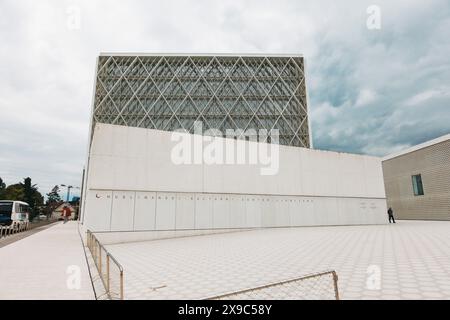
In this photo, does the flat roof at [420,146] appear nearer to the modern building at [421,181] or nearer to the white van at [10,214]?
the modern building at [421,181]

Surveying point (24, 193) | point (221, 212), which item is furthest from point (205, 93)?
point (24, 193)

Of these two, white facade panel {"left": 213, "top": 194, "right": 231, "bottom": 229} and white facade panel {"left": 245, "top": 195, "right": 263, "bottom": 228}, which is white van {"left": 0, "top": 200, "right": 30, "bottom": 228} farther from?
white facade panel {"left": 245, "top": 195, "right": 263, "bottom": 228}

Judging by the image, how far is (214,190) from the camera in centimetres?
1256

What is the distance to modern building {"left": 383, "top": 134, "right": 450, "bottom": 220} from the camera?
2041cm

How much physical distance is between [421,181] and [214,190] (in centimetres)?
2141

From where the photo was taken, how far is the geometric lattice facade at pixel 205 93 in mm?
35000

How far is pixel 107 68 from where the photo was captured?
37.2 meters

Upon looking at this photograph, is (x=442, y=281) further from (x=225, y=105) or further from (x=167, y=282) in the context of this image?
(x=225, y=105)

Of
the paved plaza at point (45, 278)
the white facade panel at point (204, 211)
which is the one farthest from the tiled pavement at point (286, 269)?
the white facade panel at point (204, 211)

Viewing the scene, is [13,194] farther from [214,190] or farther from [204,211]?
[214,190]

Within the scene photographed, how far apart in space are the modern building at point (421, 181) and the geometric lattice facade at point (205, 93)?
1178cm

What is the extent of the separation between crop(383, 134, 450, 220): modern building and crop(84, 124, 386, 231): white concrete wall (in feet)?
22.6

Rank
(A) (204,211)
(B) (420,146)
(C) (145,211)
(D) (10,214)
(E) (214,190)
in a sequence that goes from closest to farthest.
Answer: (C) (145,211) < (A) (204,211) < (E) (214,190) < (D) (10,214) < (B) (420,146)
